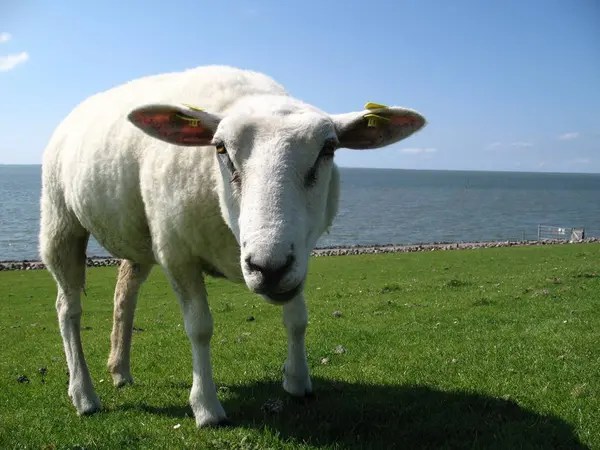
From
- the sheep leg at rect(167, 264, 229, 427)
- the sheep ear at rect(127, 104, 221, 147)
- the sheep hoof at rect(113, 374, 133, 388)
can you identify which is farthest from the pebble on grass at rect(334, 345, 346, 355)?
the sheep ear at rect(127, 104, 221, 147)

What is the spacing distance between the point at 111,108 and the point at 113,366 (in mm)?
3468

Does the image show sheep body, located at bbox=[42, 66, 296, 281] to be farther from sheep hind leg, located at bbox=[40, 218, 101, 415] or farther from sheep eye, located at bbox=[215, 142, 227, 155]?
sheep eye, located at bbox=[215, 142, 227, 155]

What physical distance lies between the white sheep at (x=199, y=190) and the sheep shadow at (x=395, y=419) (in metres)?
0.41

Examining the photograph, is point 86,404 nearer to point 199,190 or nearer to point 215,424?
point 215,424

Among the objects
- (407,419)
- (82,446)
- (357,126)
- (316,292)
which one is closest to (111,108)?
(357,126)

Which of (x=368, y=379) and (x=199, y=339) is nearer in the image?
(x=199, y=339)

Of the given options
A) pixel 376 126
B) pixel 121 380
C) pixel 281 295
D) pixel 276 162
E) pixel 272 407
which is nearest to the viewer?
pixel 281 295

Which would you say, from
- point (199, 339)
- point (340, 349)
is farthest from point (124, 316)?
point (340, 349)

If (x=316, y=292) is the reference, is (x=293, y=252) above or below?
above

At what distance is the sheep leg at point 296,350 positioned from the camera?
6250 mm

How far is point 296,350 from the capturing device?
248 inches

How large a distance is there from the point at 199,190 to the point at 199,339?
1444 millimetres

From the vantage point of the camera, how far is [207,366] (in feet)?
18.7

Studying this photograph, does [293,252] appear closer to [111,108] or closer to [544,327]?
[111,108]
